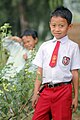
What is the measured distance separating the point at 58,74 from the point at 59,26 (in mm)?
453

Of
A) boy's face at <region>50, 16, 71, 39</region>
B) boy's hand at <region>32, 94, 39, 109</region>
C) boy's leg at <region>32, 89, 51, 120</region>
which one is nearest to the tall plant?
boy's hand at <region>32, 94, 39, 109</region>

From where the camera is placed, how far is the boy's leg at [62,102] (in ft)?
15.6

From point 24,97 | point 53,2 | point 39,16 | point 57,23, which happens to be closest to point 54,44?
point 57,23

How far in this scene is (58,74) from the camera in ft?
15.6

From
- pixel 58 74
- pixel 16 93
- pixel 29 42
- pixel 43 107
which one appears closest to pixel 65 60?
pixel 58 74

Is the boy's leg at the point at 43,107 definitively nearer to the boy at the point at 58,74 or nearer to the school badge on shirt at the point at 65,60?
the boy at the point at 58,74

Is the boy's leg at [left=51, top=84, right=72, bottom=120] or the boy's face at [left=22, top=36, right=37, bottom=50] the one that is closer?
the boy's leg at [left=51, top=84, right=72, bottom=120]

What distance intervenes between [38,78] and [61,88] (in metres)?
0.25

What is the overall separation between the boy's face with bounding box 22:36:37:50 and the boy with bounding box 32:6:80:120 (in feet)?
5.51

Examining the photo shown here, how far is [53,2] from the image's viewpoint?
14.3 metres

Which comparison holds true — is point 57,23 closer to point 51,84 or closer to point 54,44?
point 54,44

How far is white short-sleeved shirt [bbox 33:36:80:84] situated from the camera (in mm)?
4773

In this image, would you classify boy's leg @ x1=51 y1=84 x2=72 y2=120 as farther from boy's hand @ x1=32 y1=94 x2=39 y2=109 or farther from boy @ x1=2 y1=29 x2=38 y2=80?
boy @ x1=2 y1=29 x2=38 y2=80

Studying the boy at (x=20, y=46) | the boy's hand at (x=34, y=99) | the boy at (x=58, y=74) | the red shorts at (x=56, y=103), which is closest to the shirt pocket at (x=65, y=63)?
the boy at (x=58, y=74)
